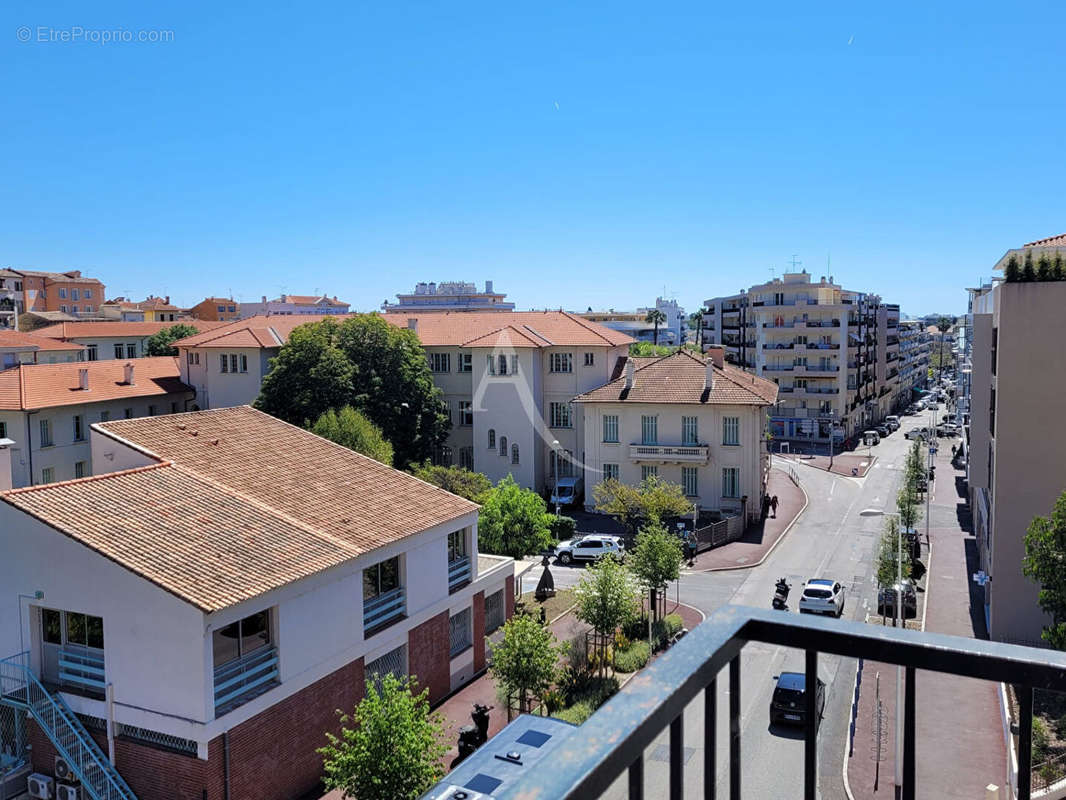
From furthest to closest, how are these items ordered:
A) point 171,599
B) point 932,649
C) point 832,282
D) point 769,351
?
1. point 832,282
2. point 769,351
3. point 171,599
4. point 932,649

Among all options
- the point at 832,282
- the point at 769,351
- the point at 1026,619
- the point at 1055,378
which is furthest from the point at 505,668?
the point at 832,282

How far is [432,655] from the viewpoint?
24969 mm

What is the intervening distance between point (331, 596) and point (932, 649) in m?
19.7

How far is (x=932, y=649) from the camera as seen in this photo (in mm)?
2674

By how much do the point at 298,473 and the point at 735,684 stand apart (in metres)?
24.8

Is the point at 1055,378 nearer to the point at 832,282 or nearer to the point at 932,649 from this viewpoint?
the point at 932,649

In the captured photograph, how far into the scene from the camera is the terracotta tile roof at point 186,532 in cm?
1825

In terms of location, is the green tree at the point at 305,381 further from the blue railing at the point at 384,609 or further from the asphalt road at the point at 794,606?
the blue railing at the point at 384,609

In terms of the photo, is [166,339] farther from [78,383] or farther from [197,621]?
[197,621]

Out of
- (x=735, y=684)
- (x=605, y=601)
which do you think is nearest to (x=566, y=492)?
(x=605, y=601)

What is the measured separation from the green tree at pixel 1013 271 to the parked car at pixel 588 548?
62.0 feet

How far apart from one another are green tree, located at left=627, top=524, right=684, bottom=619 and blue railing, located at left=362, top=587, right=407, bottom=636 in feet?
31.5

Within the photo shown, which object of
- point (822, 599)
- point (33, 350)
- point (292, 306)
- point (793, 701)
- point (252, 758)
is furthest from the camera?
point (292, 306)

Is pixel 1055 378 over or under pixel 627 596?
over
